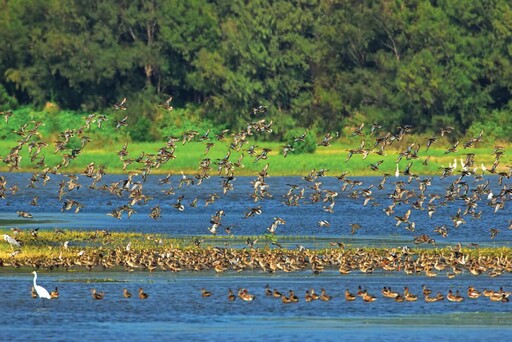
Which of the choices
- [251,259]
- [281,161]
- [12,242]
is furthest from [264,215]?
[281,161]

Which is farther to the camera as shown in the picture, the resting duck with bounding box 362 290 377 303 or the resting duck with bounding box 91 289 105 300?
the resting duck with bounding box 91 289 105 300

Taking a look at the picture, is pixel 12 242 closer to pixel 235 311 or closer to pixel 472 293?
pixel 235 311

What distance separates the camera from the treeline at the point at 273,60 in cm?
9931

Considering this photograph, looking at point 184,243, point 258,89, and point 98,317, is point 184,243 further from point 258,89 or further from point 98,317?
point 258,89

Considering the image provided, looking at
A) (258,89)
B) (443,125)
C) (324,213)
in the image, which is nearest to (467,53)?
(443,125)

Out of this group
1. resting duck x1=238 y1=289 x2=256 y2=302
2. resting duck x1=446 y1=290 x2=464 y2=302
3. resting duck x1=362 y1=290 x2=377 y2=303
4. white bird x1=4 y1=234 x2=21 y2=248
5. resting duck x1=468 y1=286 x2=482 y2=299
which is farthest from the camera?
white bird x1=4 y1=234 x2=21 y2=248

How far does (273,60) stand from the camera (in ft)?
337

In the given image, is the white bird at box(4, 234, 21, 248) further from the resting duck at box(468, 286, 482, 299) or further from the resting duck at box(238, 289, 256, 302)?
the resting duck at box(468, 286, 482, 299)

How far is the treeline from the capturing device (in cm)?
9931

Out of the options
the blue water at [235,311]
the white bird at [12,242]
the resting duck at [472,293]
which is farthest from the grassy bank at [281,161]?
the resting duck at [472,293]

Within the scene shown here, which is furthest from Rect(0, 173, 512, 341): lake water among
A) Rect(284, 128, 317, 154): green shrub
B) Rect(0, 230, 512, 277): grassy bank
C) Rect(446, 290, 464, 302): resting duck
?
Rect(284, 128, 317, 154): green shrub

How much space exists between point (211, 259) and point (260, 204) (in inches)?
1075

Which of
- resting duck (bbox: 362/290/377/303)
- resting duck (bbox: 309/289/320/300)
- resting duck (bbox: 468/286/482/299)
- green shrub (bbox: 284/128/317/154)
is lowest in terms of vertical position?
green shrub (bbox: 284/128/317/154)

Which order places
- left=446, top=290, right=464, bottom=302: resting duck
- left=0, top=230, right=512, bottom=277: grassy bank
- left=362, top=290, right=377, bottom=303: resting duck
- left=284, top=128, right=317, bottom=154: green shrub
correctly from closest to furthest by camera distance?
left=362, top=290, right=377, bottom=303: resting duck → left=446, top=290, right=464, bottom=302: resting duck → left=0, top=230, right=512, bottom=277: grassy bank → left=284, top=128, right=317, bottom=154: green shrub
